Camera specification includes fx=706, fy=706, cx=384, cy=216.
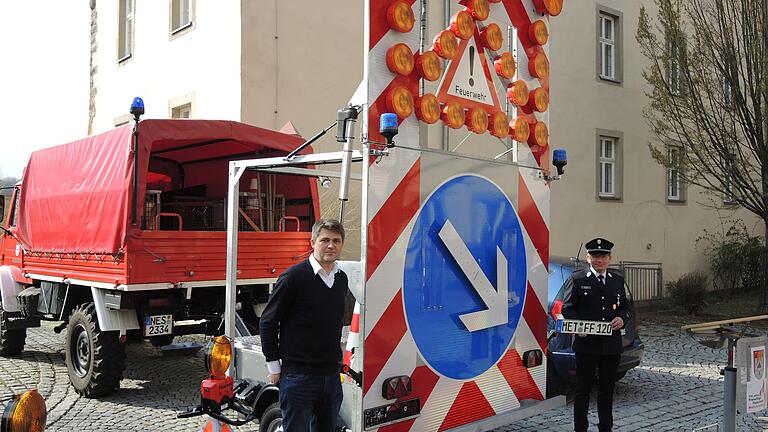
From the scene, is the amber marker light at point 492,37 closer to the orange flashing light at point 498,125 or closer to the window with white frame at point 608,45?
the orange flashing light at point 498,125

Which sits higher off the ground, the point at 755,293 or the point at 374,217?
the point at 374,217

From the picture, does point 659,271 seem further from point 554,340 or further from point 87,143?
point 87,143

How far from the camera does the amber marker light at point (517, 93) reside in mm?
4711

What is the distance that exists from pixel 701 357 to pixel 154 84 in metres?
11.4

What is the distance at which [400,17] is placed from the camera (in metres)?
3.95

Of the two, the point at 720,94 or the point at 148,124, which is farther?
the point at 720,94

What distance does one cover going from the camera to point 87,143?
752cm

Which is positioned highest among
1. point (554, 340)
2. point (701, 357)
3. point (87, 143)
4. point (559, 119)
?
point (559, 119)

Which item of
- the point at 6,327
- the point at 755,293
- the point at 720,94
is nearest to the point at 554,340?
the point at 6,327

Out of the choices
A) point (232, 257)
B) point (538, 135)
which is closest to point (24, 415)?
point (232, 257)

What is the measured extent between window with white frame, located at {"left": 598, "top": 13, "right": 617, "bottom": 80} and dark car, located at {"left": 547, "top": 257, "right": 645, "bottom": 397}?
11.8 metres

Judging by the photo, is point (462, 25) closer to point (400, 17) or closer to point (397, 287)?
point (400, 17)

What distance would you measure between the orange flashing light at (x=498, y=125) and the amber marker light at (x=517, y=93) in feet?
0.48

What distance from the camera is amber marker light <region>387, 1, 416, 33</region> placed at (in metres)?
3.93
